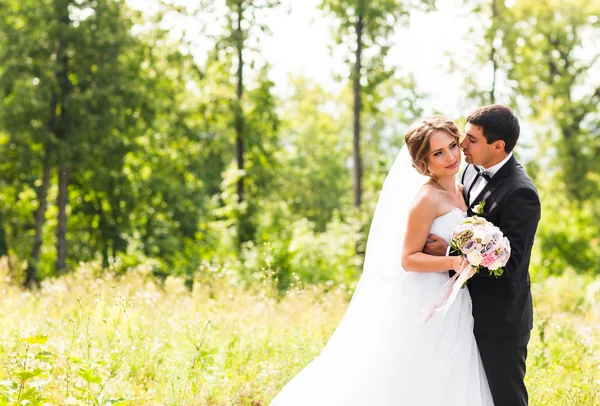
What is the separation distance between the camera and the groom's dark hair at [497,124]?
3.84 metres

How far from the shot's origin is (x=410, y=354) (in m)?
4.02

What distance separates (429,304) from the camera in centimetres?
397

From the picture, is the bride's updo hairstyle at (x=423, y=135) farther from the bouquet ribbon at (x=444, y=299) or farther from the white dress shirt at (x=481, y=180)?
the bouquet ribbon at (x=444, y=299)

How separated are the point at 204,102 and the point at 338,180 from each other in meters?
18.6

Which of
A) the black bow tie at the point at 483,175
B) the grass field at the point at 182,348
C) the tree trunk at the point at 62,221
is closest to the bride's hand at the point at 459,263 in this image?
the black bow tie at the point at 483,175

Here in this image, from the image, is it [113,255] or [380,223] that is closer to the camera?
[380,223]

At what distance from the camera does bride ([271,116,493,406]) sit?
12.8 feet

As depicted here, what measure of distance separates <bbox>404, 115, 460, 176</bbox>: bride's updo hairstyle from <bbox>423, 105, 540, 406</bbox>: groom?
14cm

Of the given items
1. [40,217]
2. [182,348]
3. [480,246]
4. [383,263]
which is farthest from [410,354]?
[40,217]

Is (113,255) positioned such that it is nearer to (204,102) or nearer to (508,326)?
(204,102)

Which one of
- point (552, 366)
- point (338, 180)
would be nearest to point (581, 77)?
point (338, 180)

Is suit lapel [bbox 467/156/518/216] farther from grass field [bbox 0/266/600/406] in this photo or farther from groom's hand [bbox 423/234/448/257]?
grass field [bbox 0/266/600/406]

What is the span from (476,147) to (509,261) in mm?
729

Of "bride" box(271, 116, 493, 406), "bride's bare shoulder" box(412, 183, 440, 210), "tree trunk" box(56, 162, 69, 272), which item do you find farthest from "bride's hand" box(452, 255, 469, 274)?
"tree trunk" box(56, 162, 69, 272)
